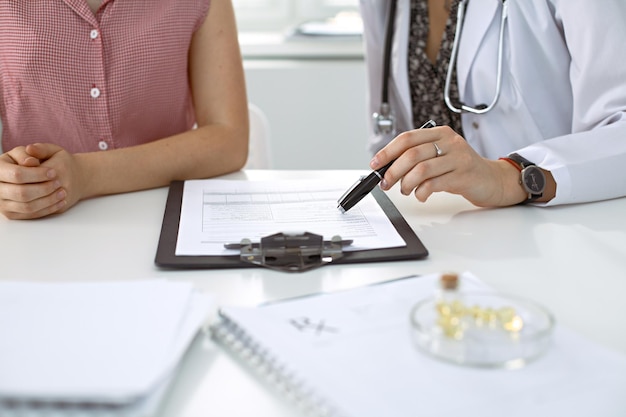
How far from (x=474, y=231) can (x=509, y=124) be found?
568 millimetres

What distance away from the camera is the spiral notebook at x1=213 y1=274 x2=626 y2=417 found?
23.1 inches

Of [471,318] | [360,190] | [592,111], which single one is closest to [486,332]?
[471,318]

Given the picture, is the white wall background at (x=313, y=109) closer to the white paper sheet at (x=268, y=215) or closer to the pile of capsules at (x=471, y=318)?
the white paper sheet at (x=268, y=215)

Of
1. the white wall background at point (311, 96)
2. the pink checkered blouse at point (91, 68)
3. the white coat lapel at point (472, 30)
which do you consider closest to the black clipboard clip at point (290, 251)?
the pink checkered blouse at point (91, 68)

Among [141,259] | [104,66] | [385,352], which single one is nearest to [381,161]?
[141,259]

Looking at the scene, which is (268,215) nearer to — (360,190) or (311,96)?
(360,190)

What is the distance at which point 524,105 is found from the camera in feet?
5.00

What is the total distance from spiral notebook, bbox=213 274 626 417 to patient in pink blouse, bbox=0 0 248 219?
627 millimetres

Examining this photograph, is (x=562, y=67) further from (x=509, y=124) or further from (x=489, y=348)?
(x=489, y=348)

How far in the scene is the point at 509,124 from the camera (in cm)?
157

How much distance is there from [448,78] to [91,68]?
686 mm

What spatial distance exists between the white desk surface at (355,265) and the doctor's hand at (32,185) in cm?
2

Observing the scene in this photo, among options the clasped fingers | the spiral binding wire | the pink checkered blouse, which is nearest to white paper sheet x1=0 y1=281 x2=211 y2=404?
the spiral binding wire

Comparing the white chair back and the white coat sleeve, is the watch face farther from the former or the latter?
the white chair back
